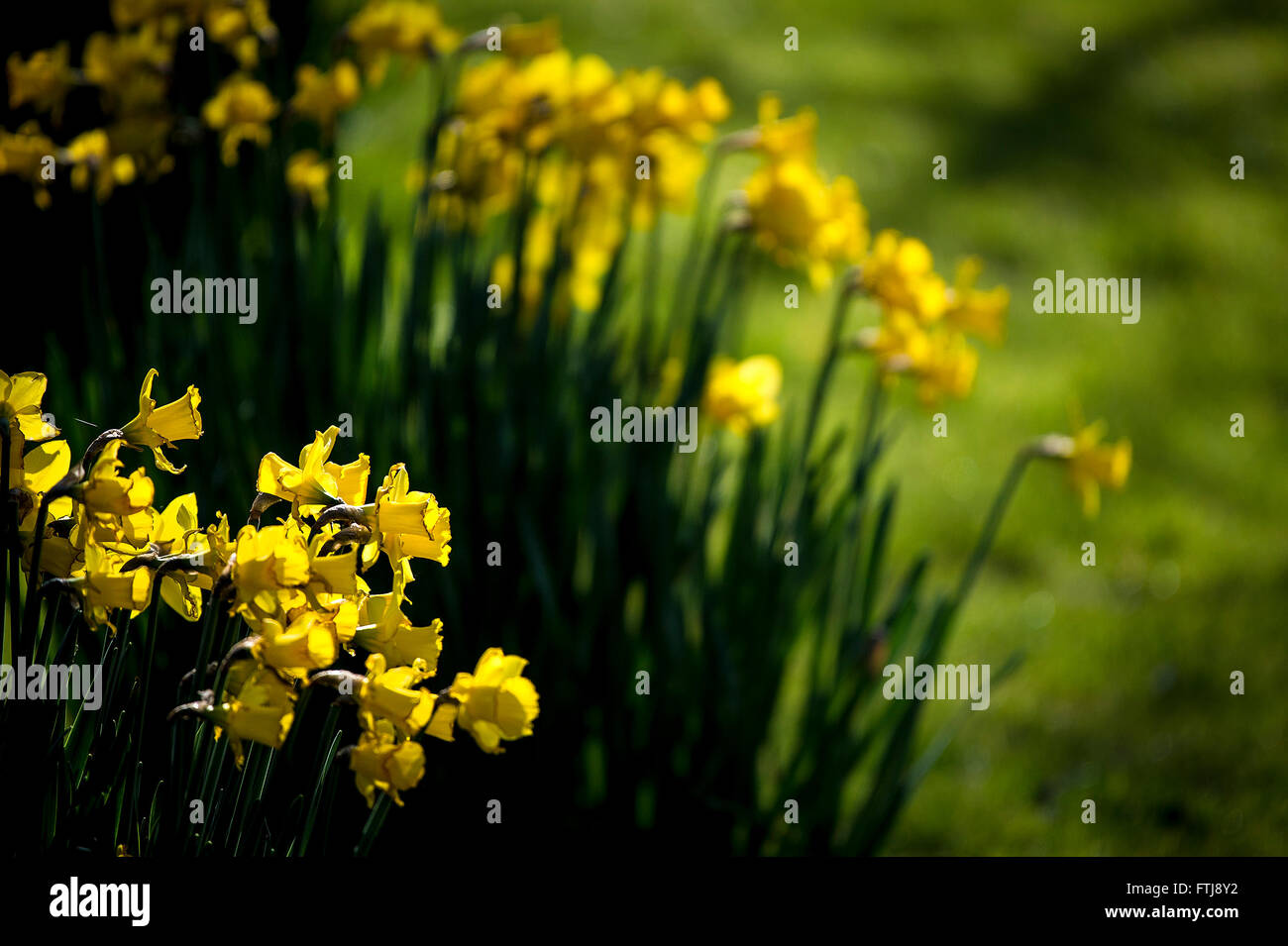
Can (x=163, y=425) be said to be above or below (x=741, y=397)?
below

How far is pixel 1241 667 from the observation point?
2668 millimetres

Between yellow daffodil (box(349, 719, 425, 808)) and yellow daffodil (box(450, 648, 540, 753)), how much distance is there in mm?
45

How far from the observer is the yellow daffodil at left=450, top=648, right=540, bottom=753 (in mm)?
828

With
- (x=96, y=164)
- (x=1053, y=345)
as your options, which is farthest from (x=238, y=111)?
(x=1053, y=345)

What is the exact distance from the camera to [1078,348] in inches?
155

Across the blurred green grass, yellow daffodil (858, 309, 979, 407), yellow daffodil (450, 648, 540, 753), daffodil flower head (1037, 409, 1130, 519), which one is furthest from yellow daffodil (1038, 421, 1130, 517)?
yellow daffodil (450, 648, 540, 753)

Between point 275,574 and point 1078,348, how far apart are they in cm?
366

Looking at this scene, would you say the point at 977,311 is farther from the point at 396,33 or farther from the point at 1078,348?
the point at 1078,348

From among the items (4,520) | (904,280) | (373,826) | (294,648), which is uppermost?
(904,280)

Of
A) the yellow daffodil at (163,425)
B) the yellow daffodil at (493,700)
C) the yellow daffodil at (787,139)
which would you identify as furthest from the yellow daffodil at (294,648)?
the yellow daffodil at (787,139)

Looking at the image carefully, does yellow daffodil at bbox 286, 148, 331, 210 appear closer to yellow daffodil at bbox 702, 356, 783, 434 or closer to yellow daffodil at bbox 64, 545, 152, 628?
yellow daffodil at bbox 702, 356, 783, 434
